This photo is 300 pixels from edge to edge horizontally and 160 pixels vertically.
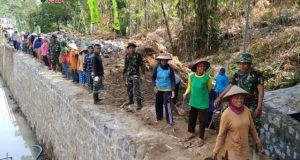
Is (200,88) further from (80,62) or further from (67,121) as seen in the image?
(80,62)

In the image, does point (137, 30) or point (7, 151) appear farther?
point (137, 30)

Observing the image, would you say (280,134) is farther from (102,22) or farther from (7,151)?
(102,22)

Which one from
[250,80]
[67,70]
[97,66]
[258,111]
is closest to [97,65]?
[97,66]

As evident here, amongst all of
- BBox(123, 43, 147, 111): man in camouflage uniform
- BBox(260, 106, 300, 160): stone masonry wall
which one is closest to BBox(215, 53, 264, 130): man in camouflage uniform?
BBox(260, 106, 300, 160): stone masonry wall

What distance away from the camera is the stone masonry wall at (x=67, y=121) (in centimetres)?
703

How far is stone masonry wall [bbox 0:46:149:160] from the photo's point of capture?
7027 millimetres

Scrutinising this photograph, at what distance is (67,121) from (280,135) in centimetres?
591

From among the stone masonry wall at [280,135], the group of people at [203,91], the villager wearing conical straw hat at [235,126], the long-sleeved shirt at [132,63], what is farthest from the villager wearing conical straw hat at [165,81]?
the villager wearing conical straw hat at [235,126]

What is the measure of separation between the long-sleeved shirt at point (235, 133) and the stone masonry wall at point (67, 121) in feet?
6.34

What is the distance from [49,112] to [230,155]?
27.7 feet

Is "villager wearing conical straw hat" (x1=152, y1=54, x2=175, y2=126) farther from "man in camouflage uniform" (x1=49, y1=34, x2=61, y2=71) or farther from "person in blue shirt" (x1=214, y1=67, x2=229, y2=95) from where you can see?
"man in camouflage uniform" (x1=49, y1=34, x2=61, y2=71)

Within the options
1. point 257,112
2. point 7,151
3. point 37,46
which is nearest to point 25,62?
point 37,46

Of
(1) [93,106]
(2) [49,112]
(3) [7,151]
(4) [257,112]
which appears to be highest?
(4) [257,112]

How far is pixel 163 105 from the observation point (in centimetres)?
769
